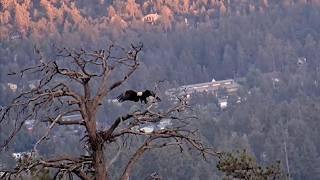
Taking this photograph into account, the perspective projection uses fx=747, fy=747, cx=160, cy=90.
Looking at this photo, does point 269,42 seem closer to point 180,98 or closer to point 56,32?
point 56,32

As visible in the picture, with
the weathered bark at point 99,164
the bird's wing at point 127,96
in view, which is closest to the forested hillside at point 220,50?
the bird's wing at point 127,96

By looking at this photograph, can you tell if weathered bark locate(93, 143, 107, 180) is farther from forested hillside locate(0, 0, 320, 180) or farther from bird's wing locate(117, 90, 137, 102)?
forested hillside locate(0, 0, 320, 180)

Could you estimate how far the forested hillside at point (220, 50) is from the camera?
24125 millimetres

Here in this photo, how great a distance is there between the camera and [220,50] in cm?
4888

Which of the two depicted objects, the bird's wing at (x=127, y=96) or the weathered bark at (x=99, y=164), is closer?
the weathered bark at (x=99, y=164)

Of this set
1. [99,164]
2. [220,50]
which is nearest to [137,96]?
[99,164]

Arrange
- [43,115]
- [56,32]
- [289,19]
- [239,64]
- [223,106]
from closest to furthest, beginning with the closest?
[43,115], [223,106], [239,64], [56,32], [289,19]

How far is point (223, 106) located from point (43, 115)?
1234 inches

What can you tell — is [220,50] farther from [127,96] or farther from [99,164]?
[99,164]

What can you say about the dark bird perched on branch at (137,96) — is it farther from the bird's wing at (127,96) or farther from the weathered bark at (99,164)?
the weathered bark at (99,164)

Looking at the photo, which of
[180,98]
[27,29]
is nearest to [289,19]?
[27,29]

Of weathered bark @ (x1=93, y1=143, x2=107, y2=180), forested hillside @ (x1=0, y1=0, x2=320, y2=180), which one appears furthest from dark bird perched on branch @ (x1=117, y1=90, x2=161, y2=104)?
forested hillside @ (x1=0, y1=0, x2=320, y2=180)

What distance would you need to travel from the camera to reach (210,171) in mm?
19188

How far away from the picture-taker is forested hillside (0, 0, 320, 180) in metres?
24.1
